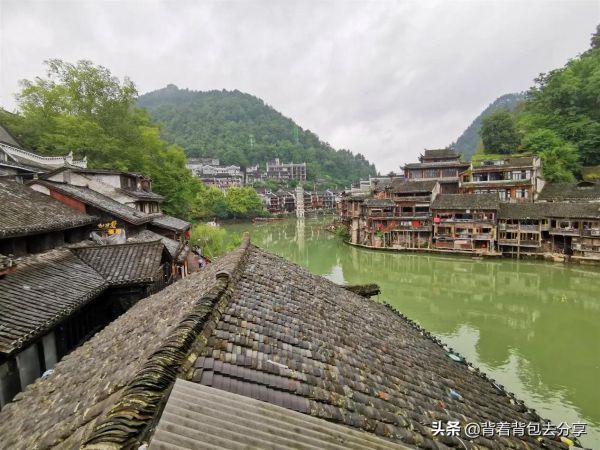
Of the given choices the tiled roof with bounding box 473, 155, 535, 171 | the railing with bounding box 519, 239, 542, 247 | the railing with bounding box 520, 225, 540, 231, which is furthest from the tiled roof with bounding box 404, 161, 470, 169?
the railing with bounding box 519, 239, 542, 247

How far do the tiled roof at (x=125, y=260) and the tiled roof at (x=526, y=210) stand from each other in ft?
115

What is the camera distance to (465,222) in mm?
35469

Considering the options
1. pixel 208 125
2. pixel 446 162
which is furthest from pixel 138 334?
pixel 208 125

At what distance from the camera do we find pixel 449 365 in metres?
6.70

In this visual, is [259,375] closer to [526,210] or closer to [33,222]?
[33,222]

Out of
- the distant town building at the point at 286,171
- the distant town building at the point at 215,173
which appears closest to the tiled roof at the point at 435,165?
the distant town building at the point at 215,173

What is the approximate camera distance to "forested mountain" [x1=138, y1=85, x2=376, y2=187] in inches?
5020

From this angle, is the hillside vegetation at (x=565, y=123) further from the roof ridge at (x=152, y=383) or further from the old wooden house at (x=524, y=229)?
the roof ridge at (x=152, y=383)

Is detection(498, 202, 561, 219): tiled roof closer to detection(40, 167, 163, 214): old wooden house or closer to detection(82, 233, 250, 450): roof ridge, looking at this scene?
detection(40, 167, 163, 214): old wooden house

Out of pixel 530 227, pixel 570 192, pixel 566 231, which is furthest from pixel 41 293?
pixel 570 192

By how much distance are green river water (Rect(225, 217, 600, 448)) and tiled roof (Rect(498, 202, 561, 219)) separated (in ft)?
16.3

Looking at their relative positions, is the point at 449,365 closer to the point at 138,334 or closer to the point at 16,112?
the point at 138,334

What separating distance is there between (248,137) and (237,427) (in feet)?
475

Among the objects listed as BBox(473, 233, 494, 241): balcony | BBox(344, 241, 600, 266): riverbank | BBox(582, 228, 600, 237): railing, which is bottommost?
BBox(344, 241, 600, 266): riverbank
